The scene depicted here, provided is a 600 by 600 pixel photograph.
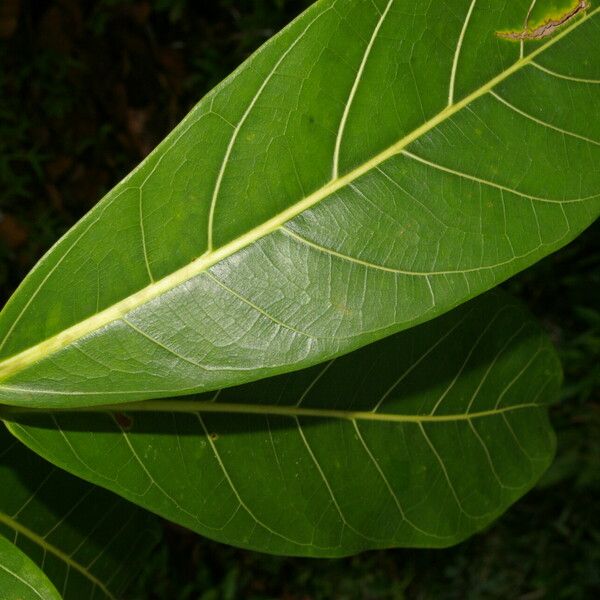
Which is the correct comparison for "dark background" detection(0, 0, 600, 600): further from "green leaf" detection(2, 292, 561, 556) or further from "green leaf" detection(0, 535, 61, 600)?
"green leaf" detection(0, 535, 61, 600)

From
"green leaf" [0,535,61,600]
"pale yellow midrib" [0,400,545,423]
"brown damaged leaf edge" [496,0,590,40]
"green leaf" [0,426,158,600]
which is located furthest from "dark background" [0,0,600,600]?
"brown damaged leaf edge" [496,0,590,40]

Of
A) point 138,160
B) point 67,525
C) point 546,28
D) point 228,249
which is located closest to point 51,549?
point 67,525

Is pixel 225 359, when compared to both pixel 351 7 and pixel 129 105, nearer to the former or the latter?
pixel 351 7

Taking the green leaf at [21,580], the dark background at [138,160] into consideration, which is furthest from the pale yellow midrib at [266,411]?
the dark background at [138,160]

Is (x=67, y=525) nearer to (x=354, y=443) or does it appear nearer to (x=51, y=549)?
(x=51, y=549)

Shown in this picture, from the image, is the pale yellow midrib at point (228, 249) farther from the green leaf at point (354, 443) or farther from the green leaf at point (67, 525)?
the green leaf at point (67, 525)

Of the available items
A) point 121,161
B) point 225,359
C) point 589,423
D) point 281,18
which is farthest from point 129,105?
point 225,359
